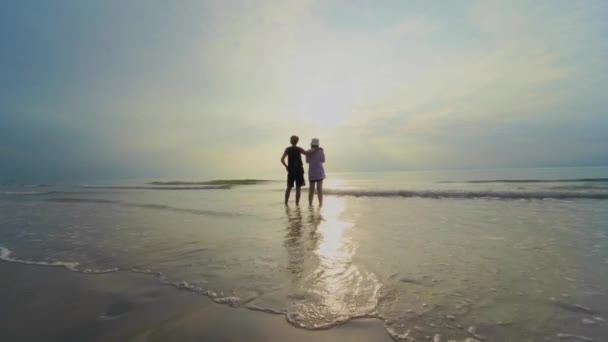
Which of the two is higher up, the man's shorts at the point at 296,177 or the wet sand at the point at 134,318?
the man's shorts at the point at 296,177

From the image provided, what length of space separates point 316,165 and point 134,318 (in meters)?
8.76

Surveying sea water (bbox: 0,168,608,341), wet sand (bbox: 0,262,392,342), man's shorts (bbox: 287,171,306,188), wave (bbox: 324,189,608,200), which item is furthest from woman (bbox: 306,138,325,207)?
wet sand (bbox: 0,262,392,342)

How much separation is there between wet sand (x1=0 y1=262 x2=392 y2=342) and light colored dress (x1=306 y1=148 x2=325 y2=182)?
796 centimetres

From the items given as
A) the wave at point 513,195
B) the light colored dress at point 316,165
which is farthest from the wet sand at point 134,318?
the wave at point 513,195

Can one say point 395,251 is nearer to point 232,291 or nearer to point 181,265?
point 232,291

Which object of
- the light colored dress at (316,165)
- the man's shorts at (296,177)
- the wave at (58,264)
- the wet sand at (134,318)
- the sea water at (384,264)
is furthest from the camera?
the man's shorts at (296,177)

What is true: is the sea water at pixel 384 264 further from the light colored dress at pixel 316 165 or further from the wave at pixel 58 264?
the light colored dress at pixel 316 165

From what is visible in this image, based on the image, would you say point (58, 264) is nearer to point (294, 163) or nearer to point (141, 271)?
point (141, 271)

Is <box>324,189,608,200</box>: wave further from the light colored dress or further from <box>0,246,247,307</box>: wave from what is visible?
<box>0,246,247,307</box>: wave

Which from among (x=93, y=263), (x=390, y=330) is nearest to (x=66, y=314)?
(x=93, y=263)

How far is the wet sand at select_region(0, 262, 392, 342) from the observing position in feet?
6.64

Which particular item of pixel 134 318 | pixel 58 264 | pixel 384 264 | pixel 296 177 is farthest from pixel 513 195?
pixel 58 264

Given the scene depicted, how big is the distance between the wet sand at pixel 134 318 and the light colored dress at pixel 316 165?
7959mm

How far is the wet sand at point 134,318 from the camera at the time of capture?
2023mm
